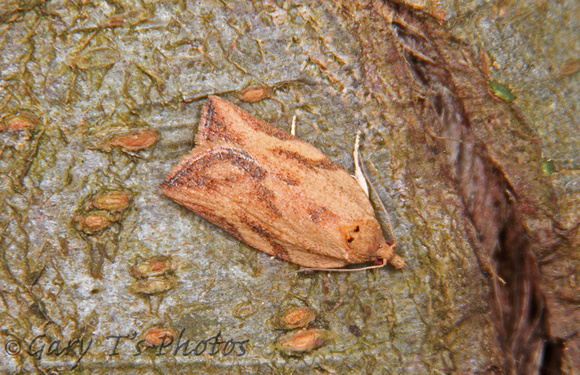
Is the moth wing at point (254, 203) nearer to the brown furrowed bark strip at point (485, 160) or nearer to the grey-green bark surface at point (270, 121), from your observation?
the grey-green bark surface at point (270, 121)

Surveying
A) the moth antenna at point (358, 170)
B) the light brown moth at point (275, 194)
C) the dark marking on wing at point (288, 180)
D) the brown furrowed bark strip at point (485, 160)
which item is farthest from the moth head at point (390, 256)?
the dark marking on wing at point (288, 180)

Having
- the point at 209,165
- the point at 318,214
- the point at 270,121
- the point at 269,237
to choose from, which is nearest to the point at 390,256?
the point at 318,214

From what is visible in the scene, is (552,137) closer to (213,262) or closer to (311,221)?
(311,221)

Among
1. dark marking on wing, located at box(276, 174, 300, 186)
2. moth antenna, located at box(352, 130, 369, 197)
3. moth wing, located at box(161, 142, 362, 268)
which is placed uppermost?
moth antenna, located at box(352, 130, 369, 197)

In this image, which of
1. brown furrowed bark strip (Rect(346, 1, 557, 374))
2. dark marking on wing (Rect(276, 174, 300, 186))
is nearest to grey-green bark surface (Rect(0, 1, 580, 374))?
brown furrowed bark strip (Rect(346, 1, 557, 374))

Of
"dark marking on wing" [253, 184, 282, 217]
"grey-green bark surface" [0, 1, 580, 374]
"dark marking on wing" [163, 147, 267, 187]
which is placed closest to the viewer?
"grey-green bark surface" [0, 1, 580, 374]

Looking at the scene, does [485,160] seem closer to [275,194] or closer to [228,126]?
[275,194]

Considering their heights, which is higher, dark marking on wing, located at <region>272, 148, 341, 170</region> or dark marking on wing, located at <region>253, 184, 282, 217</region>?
dark marking on wing, located at <region>272, 148, 341, 170</region>

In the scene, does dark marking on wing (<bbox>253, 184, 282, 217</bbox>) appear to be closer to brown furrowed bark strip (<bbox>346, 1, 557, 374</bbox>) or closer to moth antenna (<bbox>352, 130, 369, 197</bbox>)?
moth antenna (<bbox>352, 130, 369, 197</bbox>)

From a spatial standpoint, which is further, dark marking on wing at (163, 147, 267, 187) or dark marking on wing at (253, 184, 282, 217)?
dark marking on wing at (253, 184, 282, 217)
